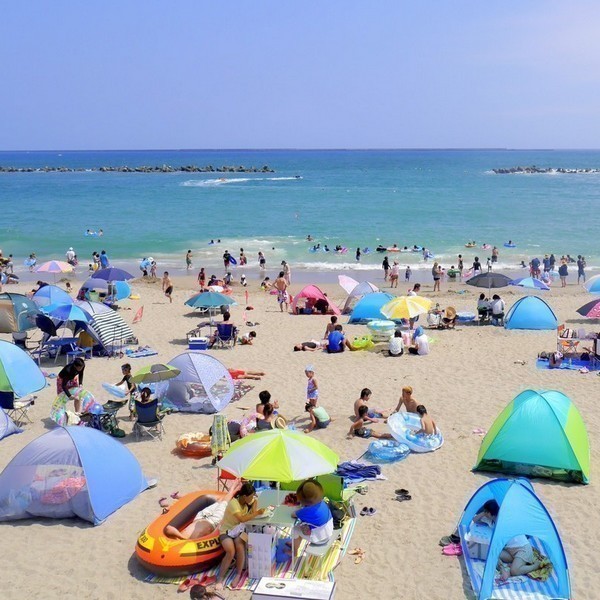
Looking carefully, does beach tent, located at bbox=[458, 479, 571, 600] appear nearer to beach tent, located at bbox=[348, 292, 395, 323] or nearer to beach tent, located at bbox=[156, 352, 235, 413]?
beach tent, located at bbox=[156, 352, 235, 413]

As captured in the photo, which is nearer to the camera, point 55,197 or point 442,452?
point 442,452

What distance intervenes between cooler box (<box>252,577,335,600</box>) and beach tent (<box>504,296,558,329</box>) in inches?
521

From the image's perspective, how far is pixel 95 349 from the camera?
54.4 ft

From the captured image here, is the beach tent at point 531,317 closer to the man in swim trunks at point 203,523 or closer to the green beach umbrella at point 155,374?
the green beach umbrella at point 155,374

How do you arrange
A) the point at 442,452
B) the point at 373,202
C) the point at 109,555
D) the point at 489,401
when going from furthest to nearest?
the point at 373,202 < the point at 489,401 < the point at 442,452 < the point at 109,555

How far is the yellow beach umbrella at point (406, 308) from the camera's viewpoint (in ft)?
57.3

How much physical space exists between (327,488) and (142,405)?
3.91 meters

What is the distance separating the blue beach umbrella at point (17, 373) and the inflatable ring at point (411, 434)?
648 centimetres

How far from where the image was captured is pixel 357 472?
988 cm

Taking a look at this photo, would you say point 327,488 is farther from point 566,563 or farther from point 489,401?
point 489,401

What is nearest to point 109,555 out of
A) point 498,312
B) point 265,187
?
point 498,312

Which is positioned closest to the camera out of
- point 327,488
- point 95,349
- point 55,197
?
point 327,488

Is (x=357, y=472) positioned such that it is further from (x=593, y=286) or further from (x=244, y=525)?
(x=593, y=286)

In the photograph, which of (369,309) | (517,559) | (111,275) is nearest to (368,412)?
(517,559)
